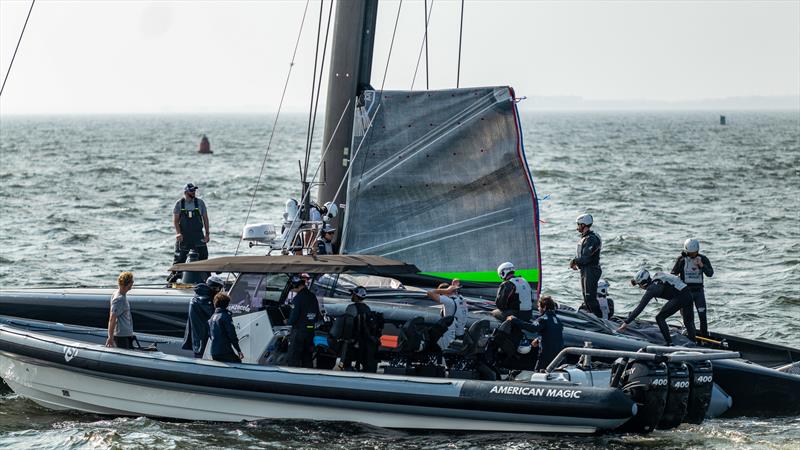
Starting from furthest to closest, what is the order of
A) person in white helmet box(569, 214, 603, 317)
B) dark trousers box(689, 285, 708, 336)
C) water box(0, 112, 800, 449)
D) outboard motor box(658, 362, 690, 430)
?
person in white helmet box(569, 214, 603, 317) < dark trousers box(689, 285, 708, 336) < water box(0, 112, 800, 449) < outboard motor box(658, 362, 690, 430)

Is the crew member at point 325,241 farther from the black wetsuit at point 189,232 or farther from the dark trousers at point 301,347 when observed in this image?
the dark trousers at point 301,347

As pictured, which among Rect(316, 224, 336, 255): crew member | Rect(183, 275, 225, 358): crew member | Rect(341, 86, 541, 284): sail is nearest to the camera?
Rect(183, 275, 225, 358): crew member

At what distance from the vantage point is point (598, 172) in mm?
63031

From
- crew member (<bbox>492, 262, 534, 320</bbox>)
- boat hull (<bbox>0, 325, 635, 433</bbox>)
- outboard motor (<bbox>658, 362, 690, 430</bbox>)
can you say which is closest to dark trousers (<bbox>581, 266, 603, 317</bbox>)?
crew member (<bbox>492, 262, 534, 320</bbox>)

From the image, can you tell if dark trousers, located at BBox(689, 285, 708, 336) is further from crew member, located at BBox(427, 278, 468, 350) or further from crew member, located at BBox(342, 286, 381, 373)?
crew member, located at BBox(342, 286, 381, 373)

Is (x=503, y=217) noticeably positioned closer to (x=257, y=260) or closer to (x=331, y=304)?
(x=331, y=304)

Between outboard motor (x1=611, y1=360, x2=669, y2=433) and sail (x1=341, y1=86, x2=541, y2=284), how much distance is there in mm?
4202

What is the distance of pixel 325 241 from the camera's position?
17.7 m

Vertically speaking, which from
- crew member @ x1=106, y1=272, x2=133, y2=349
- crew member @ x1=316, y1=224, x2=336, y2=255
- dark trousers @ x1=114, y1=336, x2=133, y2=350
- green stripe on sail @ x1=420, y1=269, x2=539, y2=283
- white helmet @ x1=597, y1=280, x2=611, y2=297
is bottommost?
dark trousers @ x1=114, y1=336, x2=133, y2=350

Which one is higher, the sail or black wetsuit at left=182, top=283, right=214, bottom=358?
the sail

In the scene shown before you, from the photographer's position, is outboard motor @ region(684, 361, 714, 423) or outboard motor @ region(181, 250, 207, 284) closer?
outboard motor @ region(684, 361, 714, 423)

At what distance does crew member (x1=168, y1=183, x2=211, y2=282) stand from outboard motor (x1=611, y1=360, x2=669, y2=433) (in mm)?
8000

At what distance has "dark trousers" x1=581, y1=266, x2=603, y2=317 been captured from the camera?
60.0ft

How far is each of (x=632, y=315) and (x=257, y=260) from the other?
5512 millimetres
